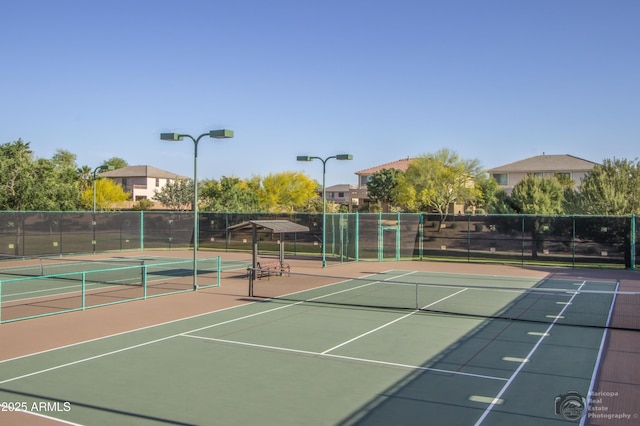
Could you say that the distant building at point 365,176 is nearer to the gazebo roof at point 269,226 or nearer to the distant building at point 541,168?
the distant building at point 541,168

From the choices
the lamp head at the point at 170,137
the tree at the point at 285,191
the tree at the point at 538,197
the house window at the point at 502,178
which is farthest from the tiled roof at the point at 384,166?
the lamp head at the point at 170,137

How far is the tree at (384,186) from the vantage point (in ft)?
238

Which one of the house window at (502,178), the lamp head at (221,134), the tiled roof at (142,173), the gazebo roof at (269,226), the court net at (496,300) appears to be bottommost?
the court net at (496,300)

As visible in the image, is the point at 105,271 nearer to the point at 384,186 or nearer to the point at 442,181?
the point at 442,181

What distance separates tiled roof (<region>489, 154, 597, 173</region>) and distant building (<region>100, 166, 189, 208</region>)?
52785 mm

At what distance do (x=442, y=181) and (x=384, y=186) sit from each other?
20.0m

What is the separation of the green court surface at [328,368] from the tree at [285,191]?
48557 millimetres

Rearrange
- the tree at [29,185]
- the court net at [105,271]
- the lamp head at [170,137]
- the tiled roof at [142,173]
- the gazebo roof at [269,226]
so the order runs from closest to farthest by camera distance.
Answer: the lamp head at [170,137] < the court net at [105,271] < the gazebo roof at [269,226] < the tree at [29,185] < the tiled roof at [142,173]

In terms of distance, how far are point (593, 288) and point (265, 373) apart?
16.6m

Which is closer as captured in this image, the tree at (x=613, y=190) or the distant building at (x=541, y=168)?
the tree at (x=613, y=190)

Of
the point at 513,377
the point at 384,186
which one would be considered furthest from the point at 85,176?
the point at 513,377

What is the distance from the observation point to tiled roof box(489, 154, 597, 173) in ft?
256

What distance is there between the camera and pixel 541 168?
7881 cm

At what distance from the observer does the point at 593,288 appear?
22.3 metres
